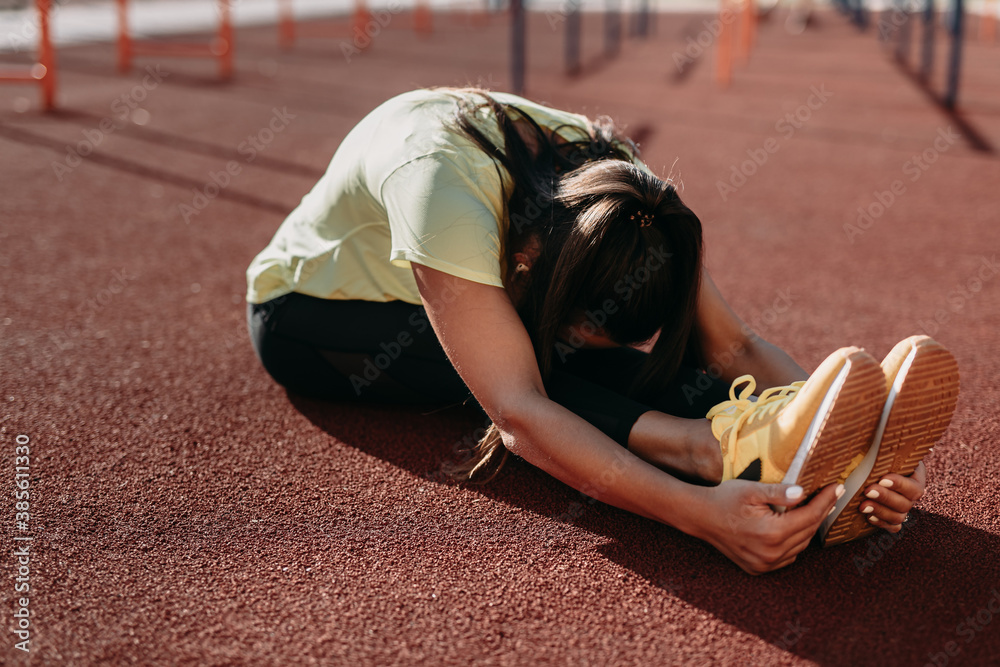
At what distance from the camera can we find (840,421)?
1.53 m

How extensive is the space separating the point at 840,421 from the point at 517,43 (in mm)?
5920

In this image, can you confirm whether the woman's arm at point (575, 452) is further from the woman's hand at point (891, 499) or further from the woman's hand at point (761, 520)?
the woman's hand at point (891, 499)

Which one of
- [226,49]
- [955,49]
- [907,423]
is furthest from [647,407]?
[226,49]

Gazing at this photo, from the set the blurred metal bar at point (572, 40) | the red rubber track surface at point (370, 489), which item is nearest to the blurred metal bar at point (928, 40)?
the blurred metal bar at point (572, 40)

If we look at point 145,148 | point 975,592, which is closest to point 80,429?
point 975,592

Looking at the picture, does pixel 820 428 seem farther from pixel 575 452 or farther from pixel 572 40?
pixel 572 40

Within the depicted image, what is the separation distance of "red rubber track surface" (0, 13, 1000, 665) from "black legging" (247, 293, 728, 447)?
0.12 meters

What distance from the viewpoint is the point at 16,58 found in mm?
8258

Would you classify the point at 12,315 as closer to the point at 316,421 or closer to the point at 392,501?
the point at 316,421

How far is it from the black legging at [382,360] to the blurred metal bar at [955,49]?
18.1 ft

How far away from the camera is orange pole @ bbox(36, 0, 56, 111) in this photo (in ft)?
19.5

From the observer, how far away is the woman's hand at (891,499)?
64.9 inches

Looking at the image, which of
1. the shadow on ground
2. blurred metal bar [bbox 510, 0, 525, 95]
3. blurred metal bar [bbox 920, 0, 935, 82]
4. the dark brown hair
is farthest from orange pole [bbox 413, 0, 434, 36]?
the shadow on ground

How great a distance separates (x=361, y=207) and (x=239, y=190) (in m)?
2.90
